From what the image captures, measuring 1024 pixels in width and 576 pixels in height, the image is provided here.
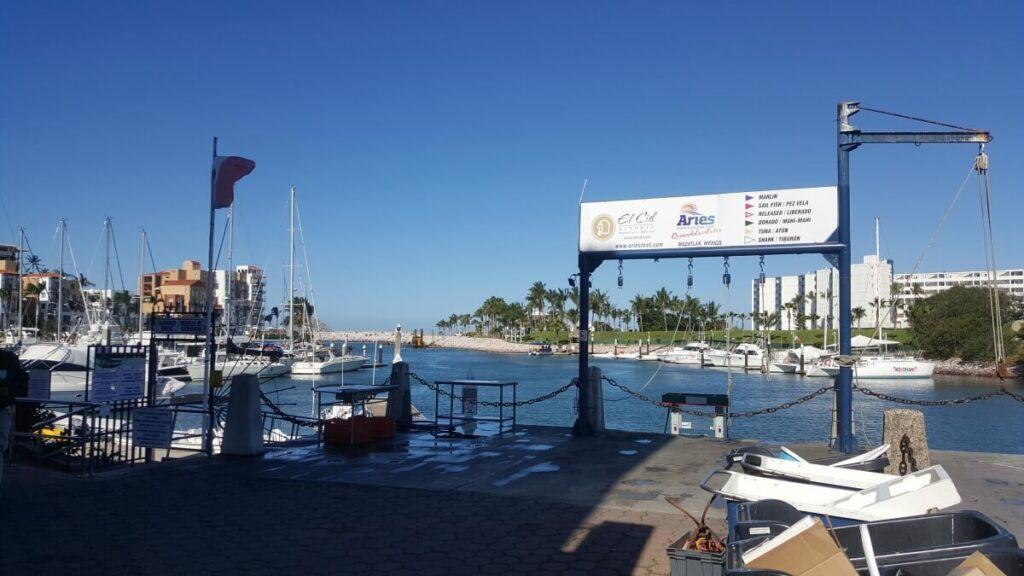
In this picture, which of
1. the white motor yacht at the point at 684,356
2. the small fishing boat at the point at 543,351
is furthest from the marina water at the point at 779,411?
the small fishing boat at the point at 543,351

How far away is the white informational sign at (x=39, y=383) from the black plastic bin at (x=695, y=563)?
1227cm

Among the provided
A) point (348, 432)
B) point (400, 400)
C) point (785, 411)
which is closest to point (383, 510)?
point (348, 432)

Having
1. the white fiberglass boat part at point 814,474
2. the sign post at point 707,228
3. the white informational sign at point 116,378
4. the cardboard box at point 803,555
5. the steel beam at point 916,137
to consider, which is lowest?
the white fiberglass boat part at point 814,474

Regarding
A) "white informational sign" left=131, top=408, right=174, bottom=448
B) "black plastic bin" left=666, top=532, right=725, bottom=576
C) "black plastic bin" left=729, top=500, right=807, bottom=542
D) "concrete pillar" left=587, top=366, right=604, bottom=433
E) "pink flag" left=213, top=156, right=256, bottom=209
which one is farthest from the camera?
"concrete pillar" left=587, top=366, right=604, bottom=433

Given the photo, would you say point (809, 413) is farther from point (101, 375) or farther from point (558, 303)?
point (558, 303)

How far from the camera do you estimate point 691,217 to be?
1358 cm

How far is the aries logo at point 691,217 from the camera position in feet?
44.1

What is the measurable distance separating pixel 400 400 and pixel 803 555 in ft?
40.8

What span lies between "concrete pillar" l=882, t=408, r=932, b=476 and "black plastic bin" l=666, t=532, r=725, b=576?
6.00 m

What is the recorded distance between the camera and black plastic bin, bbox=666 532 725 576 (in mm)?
4891

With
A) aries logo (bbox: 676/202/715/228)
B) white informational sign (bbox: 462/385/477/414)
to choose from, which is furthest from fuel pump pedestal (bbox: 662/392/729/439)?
white informational sign (bbox: 462/385/477/414)

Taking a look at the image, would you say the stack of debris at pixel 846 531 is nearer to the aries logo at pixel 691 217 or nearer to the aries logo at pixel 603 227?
the aries logo at pixel 691 217

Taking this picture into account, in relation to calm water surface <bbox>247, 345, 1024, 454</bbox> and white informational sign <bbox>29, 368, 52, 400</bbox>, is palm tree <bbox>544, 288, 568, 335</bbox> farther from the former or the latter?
white informational sign <bbox>29, 368, 52, 400</bbox>

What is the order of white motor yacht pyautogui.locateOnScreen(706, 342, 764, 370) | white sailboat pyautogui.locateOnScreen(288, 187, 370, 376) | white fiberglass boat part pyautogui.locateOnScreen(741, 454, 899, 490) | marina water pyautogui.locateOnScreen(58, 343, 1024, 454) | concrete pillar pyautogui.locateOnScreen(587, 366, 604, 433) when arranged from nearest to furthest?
white fiberglass boat part pyautogui.locateOnScreen(741, 454, 899, 490) → concrete pillar pyautogui.locateOnScreen(587, 366, 604, 433) → marina water pyautogui.locateOnScreen(58, 343, 1024, 454) → white sailboat pyautogui.locateOnScreen(288, 187, 370, 376) → white motor yacht pyautogui.locateOnScreen(706, 342, 764, 370)
